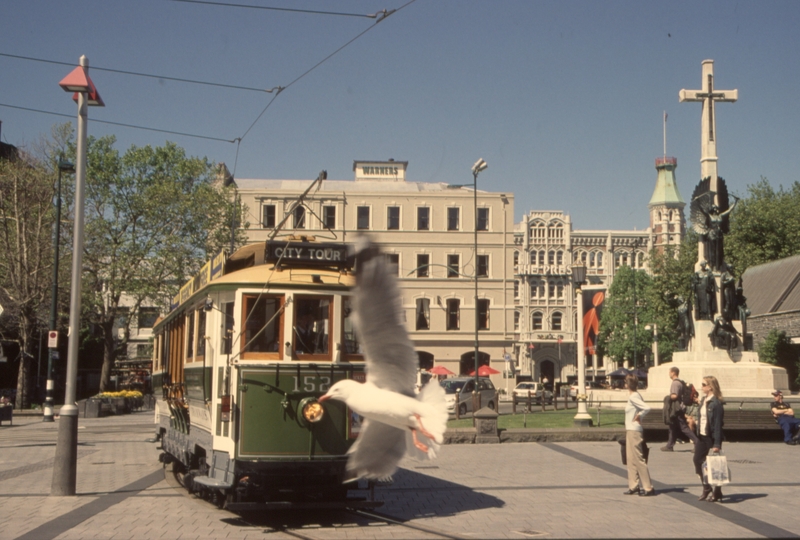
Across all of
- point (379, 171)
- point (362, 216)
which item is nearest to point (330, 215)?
point (362, 216)

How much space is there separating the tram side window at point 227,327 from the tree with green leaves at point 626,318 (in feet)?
258

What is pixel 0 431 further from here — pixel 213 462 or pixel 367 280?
pixel 367 280

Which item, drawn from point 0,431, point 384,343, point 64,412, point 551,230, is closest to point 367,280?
point 384,343

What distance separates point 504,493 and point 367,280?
8903mm

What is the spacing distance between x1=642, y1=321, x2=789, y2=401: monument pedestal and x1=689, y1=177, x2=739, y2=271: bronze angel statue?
259 centimetres

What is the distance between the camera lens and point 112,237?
147ft

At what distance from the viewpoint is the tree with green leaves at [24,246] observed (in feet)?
127

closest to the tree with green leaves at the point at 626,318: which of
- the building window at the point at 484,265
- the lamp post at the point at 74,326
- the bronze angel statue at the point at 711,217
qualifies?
the building window at the point at 484,265

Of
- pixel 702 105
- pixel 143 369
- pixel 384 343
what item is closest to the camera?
pixel 384 343

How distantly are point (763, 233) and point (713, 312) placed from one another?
124 feet

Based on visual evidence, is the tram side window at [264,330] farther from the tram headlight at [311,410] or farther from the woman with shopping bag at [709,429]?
the woman with shopping bag at [709,429]

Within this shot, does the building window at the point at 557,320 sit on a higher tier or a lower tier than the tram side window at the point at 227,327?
higher

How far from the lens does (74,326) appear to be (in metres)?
13.5

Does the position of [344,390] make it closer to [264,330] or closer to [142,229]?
[264,330]
